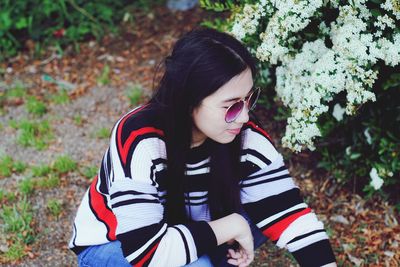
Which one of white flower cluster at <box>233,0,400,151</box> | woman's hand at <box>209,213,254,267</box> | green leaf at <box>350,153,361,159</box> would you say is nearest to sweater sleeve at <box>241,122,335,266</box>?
woman's hand at <box>209,213,254,267</box>

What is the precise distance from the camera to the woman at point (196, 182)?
6.65 ft

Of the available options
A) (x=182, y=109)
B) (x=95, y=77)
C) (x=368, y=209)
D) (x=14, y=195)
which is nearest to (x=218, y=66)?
(x=182, y=109)

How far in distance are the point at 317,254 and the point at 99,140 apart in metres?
2.17

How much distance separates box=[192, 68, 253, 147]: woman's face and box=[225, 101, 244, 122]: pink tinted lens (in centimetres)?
1

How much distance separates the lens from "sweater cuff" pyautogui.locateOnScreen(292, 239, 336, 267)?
2176 mm

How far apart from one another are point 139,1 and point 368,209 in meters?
2.99

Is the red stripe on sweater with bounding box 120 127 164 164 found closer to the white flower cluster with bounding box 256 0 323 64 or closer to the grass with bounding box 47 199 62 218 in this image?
the white flower cluster with bounding box 256 0 323 64

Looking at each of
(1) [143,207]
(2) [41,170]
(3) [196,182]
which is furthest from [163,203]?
(2) [41,170]

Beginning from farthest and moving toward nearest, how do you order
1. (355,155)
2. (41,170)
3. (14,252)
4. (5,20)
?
(5,20), (41,170), (355,155), (14,252)

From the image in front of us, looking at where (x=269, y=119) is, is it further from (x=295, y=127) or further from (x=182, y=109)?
(x=182, y=109)

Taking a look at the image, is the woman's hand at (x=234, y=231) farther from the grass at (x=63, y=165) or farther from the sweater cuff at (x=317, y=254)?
the grass at (x=63, y=165)

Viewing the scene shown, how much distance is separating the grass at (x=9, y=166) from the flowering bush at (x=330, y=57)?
66.3 inches

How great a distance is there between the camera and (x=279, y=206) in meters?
2.25

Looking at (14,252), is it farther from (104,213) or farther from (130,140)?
(130,140)
